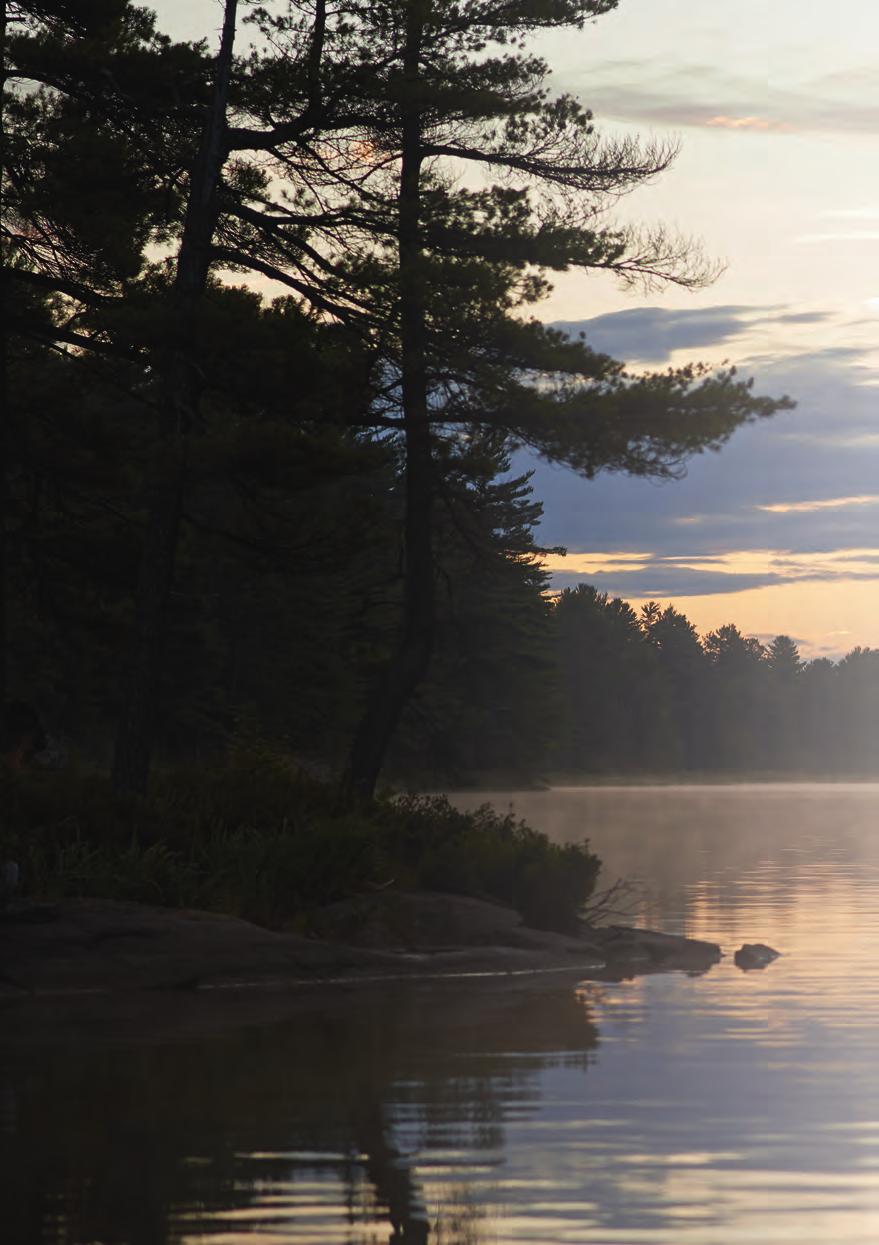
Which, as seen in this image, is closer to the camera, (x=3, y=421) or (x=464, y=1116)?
(x=464, y=1116)

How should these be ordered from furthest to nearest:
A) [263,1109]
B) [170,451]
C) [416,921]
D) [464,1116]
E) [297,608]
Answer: [297,608] → [170,451] → [416,921] → [263,1109] → [464,1116]

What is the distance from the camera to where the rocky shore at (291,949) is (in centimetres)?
1752

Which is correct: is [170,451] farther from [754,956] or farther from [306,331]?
[754,956]

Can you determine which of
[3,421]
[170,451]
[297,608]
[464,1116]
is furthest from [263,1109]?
[297,608]

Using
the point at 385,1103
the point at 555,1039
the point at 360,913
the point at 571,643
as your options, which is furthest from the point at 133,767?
the point at 571,643

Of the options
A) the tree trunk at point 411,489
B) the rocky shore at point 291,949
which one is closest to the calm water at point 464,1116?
the rocky shore at point 291,949

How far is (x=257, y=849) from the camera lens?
2066 centimetres

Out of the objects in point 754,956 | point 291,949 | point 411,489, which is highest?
point 411,489

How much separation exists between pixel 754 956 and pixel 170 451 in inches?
386

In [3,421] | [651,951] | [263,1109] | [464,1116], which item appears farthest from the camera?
[3,421]

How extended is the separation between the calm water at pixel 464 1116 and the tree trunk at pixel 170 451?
757 centimetres

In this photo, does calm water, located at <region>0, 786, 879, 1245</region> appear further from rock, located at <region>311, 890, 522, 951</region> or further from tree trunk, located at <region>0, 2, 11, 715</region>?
tree trunk, located at <region>0, 2, 11, 715</region>

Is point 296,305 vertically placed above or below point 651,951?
above

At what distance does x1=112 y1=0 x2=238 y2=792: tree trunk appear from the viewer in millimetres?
24578
